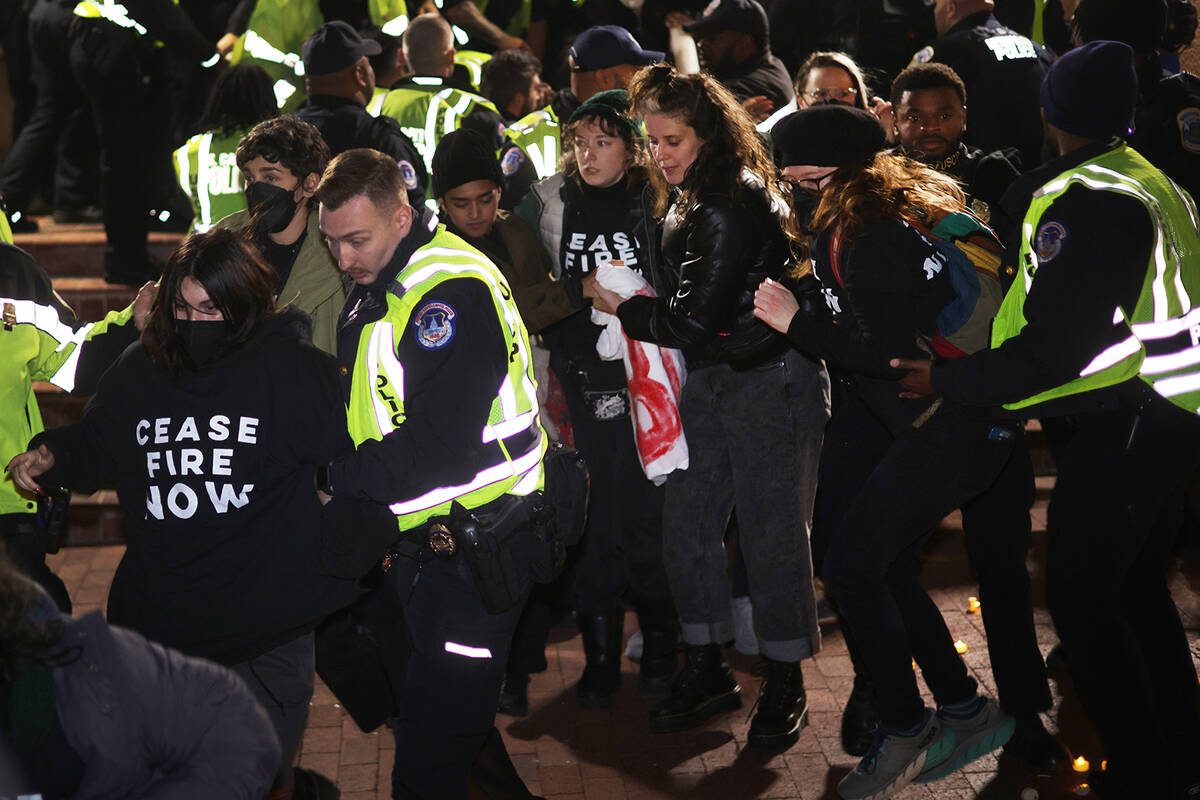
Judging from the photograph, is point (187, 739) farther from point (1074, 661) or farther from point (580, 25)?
point (580, 25)

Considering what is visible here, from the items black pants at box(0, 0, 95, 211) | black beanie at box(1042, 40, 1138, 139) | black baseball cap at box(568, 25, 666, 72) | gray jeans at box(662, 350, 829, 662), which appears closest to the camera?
black beanie at box(1042, 40, 1138, 139)

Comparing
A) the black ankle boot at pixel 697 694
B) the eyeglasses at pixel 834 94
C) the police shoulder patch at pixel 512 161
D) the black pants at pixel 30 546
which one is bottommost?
the black ankle boot at pixel 697 694

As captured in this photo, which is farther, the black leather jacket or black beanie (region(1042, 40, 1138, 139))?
the black leather jacket

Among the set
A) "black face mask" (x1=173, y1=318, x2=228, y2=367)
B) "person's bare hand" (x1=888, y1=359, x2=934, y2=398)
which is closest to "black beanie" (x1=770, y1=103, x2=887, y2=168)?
"person's bare hand" (x1=888, y1=359, x2=934, y2=398)

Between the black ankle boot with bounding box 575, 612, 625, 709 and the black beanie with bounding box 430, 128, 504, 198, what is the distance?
186cm

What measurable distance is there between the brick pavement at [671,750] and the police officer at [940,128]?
2008 millimetres

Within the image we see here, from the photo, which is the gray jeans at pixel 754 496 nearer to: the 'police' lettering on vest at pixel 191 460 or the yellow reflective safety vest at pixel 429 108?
the 'police' lettering on vest at pixel 191 460

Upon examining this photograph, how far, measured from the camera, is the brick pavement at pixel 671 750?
4.82 m

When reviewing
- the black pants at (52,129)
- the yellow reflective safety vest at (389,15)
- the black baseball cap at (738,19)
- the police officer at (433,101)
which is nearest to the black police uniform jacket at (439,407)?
the police officer at (433,101)

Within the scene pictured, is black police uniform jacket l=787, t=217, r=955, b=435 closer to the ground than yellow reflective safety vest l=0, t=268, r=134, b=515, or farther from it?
farther from it

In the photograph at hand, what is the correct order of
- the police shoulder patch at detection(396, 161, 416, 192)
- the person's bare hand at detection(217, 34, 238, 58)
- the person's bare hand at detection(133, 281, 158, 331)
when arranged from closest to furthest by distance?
the person's bare hand at detection(133, 281, 158, 331)
the police shoulder patch at detection(396, 161, 416, 192)
the person's bare hand at detection(217, 34, 238, 58)

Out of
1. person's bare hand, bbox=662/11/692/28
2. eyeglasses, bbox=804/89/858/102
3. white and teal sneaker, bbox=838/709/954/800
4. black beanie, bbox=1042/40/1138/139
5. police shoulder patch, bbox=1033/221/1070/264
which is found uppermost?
black beanie, bbox=1042/40/1138/139

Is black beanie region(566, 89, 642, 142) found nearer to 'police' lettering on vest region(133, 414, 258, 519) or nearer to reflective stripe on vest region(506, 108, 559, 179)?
reflective stripe on vest region(506, 108, 559, 179)

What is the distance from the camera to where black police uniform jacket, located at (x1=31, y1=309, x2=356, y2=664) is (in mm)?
3570
